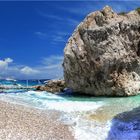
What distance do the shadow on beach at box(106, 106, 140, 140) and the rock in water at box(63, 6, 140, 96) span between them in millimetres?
11916

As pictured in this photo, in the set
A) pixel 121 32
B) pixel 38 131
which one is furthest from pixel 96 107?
pixel 121 32

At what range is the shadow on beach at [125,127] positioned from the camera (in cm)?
1942

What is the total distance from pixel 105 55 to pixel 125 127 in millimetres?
15828

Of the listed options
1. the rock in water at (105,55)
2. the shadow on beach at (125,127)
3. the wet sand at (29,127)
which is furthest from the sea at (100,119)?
the rock in water at (105,55)

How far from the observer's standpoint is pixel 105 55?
3628 centimetres

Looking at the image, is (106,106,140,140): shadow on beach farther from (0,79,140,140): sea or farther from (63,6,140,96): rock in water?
(63,6,140,96): rock in water

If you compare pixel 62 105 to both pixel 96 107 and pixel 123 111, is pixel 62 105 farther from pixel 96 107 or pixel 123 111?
pixel 123 111

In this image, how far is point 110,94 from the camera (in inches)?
1452

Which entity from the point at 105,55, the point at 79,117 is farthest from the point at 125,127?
the point at 105,55

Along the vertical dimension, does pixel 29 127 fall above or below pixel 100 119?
below

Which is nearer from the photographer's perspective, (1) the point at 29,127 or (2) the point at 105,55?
(1) the point at 29,127

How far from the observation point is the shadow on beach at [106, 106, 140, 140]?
1942cm

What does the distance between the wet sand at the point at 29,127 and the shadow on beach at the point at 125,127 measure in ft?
8.14

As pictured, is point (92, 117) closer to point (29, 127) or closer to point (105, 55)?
point (29, 127)
